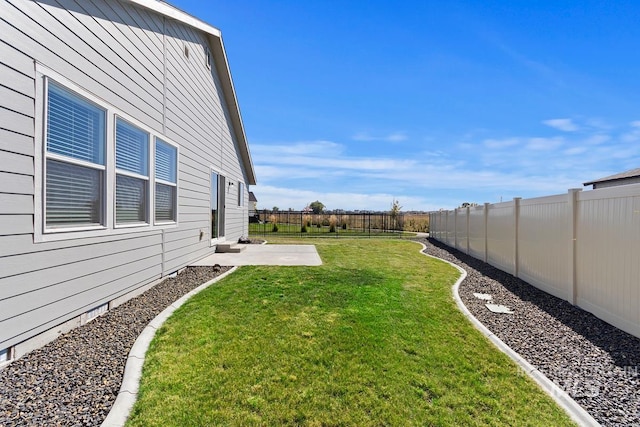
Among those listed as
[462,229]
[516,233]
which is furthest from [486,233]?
[462,229]

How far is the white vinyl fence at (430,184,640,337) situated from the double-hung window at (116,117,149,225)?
22.0 feet

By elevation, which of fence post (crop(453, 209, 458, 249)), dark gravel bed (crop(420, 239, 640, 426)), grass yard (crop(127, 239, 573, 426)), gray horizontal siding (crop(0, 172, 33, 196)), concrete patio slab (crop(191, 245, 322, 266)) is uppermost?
gray horizontal siding (crop(0, 172, 33, 196))

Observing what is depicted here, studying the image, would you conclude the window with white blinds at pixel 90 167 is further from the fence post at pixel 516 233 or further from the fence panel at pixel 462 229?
the fence panel at pixel 462 229

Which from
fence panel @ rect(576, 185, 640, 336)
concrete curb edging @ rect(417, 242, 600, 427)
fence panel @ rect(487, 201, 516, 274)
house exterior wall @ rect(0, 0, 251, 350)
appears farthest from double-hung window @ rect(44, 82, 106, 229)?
fence panel @ rect(487, 201, 516, 274)

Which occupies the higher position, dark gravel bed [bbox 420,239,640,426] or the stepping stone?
dark gravel bed [bbox 420,239,640,426]

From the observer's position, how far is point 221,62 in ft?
29.3

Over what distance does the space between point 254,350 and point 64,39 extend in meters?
3.97

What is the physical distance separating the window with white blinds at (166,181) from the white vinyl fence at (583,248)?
7.06 m

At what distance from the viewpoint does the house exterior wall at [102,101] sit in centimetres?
266

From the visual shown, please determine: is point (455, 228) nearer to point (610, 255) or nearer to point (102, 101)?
point (610, 255)

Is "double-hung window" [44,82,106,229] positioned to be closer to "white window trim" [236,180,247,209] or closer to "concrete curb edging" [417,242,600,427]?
"concrete curb edging" [417,242,600,427]

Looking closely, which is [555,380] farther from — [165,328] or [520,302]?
[165,328]

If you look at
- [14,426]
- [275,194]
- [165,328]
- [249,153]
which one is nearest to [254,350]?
[165,328]

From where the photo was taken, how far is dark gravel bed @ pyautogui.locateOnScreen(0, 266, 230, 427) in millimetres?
2012
